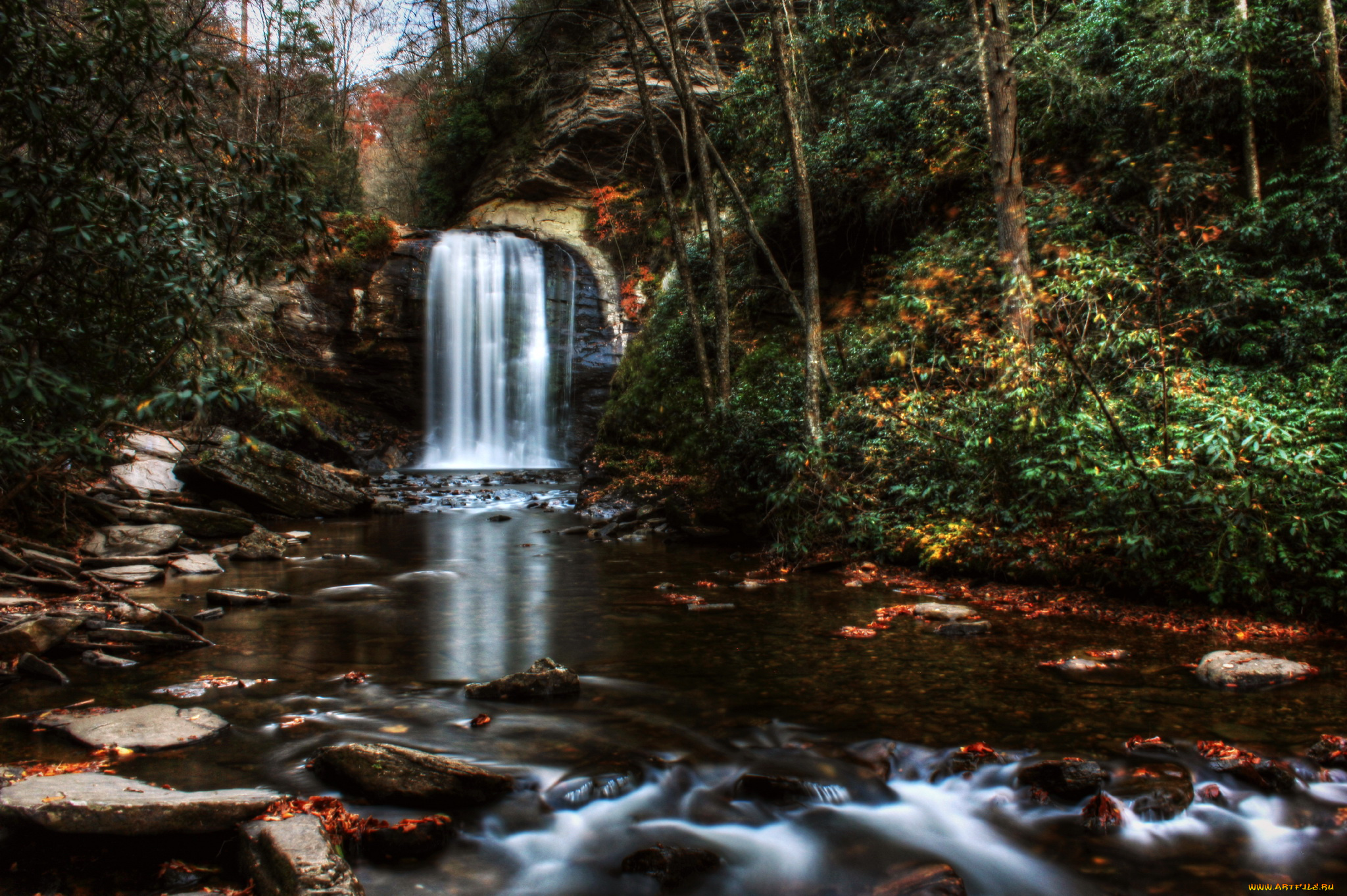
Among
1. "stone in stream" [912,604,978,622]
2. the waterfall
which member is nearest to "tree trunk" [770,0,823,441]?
"stone in stream" [912,604,978,622]

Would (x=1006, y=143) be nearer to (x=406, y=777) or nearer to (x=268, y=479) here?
(x=406, y=777)

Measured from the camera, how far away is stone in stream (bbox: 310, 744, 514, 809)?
3.02m

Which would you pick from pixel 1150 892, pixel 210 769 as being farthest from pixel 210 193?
pixel 1150 892

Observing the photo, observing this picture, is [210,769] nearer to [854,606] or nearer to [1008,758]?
[1008,758]

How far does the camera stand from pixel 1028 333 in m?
7.42

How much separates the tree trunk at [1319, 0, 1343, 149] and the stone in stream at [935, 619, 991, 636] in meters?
9.59

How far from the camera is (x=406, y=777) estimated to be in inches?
120

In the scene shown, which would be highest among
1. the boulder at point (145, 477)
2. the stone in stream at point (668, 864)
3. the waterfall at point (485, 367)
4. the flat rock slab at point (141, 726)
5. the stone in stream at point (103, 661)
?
the waterfall at point (485, 367)

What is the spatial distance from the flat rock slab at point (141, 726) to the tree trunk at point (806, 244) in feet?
22.2

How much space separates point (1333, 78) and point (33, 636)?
15710 millimetres

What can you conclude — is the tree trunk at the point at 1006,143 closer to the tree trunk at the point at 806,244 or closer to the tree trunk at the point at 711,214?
the tree trunk at the point at 806,244

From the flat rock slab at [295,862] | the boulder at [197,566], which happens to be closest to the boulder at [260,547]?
the boulder at [197,566]

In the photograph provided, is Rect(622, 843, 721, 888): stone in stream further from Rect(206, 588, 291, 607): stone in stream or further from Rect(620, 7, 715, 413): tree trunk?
Rect(620, 7, 715, 413): tree trunk

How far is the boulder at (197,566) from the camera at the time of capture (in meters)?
8.15
